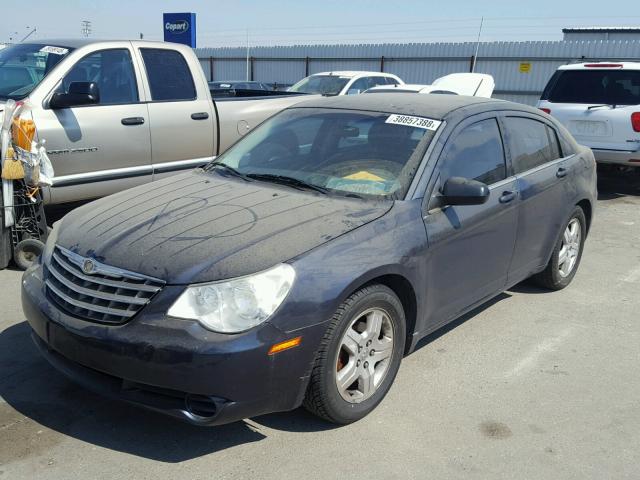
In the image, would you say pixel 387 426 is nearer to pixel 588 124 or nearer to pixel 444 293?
pixel 444 293

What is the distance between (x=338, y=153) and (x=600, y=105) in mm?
6532

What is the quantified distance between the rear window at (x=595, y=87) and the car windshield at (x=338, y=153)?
6.31 meters

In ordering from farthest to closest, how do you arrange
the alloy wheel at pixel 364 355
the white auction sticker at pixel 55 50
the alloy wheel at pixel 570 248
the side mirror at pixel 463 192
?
the white auction sticker at pixel 55 50 → the alloy wheel at pixel 570 248 → the side mirror at pixel 463 192 → the alloy wheel at pixel 364 355

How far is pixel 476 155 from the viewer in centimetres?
429

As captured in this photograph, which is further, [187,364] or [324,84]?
[324,84]

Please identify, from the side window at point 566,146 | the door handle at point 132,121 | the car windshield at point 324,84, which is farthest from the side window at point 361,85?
the side window at point 566,146

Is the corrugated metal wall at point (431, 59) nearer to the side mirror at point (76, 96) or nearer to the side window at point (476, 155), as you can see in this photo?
the side window at point (476, 155)

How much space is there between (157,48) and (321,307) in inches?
Answer: 192

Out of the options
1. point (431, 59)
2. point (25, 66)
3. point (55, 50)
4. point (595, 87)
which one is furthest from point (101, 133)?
point (431, 59)

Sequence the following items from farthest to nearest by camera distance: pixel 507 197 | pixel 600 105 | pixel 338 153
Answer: pixel 600 105 → pixel 507 197 → pixel 338 153

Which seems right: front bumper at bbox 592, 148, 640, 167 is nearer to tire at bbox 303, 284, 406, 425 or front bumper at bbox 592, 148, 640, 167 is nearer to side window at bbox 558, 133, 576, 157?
side window at bbox 558, 133, 576, 157

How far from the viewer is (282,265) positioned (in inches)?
119

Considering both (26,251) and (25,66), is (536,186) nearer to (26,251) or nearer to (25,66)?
(26,251)

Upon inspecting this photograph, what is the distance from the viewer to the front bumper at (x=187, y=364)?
2.85m
